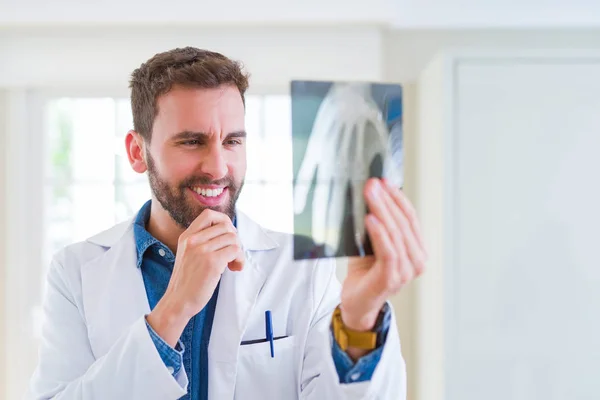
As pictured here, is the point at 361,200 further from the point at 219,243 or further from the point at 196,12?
the point at 196,12

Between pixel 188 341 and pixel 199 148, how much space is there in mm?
284

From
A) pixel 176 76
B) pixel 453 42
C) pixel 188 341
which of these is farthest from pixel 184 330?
pixel 453 42

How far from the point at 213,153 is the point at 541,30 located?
1.02m

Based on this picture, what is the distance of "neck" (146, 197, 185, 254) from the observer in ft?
3.57

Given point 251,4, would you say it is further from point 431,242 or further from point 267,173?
point 431,242

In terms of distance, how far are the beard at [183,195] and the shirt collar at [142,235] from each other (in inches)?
1.9

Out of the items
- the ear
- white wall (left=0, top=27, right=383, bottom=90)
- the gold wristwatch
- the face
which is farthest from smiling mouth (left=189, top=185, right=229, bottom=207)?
white wall (left=0, top=27, right=383, bottom=90)

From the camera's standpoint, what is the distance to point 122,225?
1.13 meters

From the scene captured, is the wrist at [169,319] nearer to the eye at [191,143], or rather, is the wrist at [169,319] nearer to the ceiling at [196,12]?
the eye at [191,143]

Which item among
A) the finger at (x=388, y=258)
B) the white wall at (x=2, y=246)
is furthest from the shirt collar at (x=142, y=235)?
the white wall at (x=2, y=246)

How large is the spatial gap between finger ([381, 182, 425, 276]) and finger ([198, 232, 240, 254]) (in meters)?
0.28

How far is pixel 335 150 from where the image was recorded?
2.69 ft

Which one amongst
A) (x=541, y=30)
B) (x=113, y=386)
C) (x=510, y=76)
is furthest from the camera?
(x=541, y=30)

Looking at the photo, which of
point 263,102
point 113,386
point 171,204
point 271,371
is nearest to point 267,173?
point 263,102
